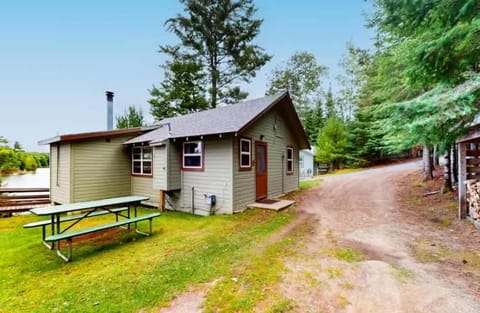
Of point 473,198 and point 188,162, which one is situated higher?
point 188,162

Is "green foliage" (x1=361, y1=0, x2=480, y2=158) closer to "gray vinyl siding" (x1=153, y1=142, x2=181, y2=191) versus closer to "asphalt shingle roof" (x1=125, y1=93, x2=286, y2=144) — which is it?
"asphalt shingle roof" (x1=125, y1=93, x2=286, y2=144)

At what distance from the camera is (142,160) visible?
10.0 metres

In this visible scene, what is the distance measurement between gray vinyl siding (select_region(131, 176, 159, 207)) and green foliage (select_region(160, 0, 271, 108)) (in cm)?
1025

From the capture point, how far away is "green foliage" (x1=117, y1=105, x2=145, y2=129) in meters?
21.9

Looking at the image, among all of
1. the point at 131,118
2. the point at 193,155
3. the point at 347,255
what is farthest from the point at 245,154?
the point at 131,118

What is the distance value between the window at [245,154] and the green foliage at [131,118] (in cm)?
1666

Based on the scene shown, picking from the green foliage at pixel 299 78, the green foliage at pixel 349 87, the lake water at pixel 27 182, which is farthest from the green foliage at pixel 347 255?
the green foliage at pixel 299 78

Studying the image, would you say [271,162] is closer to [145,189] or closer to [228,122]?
[228,122]

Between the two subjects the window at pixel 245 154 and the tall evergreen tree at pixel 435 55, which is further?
the window at pixel 245 154

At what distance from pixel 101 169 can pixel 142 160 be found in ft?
5.05

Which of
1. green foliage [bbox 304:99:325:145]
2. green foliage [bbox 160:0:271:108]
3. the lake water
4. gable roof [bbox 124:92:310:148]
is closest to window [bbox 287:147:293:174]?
gable roof [bbox 124:92:310:148]

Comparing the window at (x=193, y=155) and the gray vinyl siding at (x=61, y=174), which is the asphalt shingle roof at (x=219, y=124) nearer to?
the window at (x=193, y=155)

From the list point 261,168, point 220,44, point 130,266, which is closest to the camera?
point 130,266

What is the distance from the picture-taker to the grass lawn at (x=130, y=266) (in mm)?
3006
